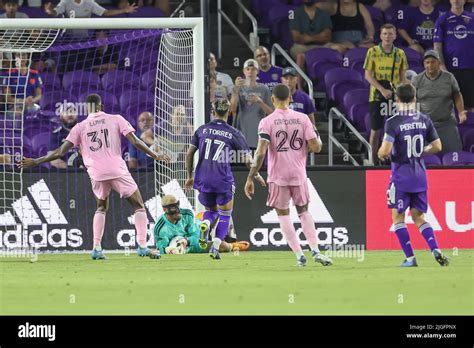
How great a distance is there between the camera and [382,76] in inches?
789

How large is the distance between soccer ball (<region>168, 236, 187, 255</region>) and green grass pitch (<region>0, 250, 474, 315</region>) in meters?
1.13

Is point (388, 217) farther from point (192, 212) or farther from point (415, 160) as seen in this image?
point (415, 160)

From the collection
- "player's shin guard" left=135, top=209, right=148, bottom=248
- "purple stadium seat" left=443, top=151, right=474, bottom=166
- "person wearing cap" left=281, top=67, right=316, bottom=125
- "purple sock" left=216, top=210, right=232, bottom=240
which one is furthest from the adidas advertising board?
"player's shin guard" left=135, top=209, right=148, bottom=248

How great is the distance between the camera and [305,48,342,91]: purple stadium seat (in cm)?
2181

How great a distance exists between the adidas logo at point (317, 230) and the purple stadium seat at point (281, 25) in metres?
4.06

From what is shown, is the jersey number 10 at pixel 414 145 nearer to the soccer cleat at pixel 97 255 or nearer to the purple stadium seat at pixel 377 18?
the soccer cleat at pixel 97 255

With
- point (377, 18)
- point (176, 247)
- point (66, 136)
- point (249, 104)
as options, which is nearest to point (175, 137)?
point (249, 104)

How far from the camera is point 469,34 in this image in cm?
2145

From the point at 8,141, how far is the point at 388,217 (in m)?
5.63

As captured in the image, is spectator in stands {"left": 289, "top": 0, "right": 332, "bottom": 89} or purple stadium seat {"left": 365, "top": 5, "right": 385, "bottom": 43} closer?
spectator in stands {"left": 289, "top": 0, "right": 332, "bottom": 89}

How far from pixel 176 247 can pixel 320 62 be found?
5462mm

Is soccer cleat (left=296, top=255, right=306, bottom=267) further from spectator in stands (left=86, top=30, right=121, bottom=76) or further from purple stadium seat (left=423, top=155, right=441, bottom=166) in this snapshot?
spectator in stands (left=86, top=30, right=121, bottom=76)

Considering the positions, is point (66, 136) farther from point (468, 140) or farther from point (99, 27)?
point (468, 140)

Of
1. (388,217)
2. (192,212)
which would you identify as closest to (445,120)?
(388,217)
